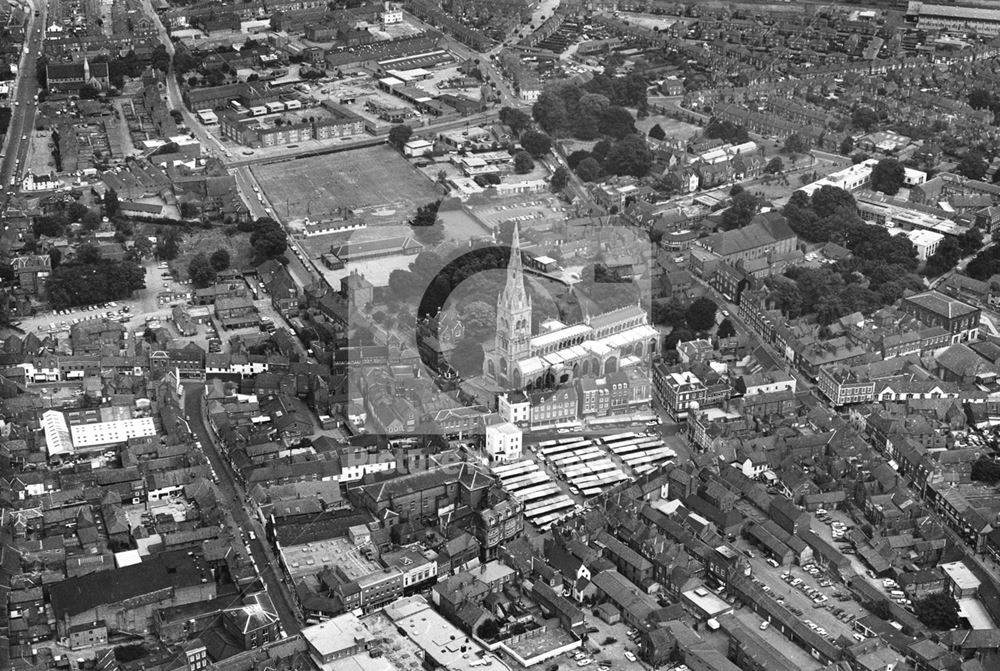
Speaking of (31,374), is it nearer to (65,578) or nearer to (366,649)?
(65,578)

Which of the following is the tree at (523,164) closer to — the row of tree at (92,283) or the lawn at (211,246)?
the lawn at (211,246)

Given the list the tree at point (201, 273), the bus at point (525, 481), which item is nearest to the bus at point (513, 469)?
the bus at point (525, 481)

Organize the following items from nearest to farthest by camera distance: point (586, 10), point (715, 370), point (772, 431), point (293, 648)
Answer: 1. point (293, 648)
2. point (772, 431)
3. point (715, 370)
4. point (586, 10)

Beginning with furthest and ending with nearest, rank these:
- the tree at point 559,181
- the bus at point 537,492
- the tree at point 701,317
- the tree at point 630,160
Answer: the tree at point 630,160
the tree at point 559,181
the tree at point 701,317
the bus at point 537,492

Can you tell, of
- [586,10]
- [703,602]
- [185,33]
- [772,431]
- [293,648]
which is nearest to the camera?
[293,648]

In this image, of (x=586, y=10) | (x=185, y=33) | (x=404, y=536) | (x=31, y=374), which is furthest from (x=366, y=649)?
(x=586, y=10)

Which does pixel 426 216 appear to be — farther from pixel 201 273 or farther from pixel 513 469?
pixel 513 469

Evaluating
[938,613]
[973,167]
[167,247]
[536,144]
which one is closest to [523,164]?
[536,144]

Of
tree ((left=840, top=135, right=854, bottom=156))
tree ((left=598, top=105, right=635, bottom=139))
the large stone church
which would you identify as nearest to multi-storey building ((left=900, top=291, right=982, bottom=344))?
the large stone church
